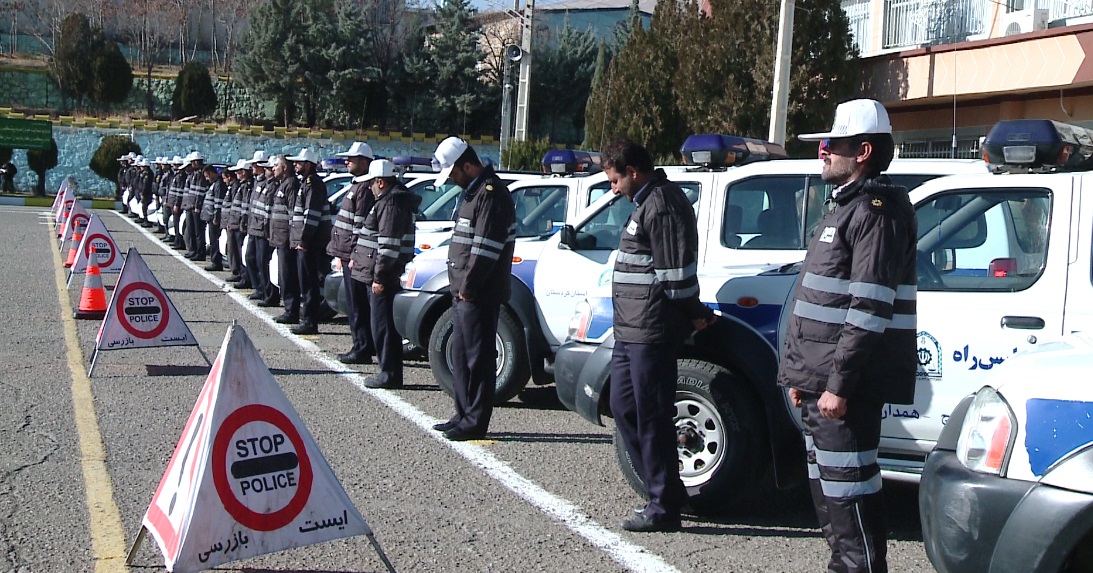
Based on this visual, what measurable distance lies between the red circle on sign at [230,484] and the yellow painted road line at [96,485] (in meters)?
0.76

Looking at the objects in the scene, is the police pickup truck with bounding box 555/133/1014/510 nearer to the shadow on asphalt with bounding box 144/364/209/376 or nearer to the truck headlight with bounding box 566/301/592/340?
the truck headlight with bounding box 566/301/592/340

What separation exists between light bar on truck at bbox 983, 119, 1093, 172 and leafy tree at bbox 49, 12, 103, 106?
52762mm

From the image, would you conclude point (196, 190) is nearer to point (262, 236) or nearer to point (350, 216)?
point (262, 236)

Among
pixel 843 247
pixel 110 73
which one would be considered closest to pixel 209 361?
pixel 843 247

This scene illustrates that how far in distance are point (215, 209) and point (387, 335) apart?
10414 mm

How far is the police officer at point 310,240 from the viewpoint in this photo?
1170cm

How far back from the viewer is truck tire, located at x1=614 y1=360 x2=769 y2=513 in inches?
221

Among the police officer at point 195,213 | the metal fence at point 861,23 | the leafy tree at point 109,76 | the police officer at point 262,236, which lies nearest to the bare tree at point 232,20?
the leafy tree at point 109,76

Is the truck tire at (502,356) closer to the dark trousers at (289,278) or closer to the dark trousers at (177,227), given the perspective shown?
the dark trousers at (289,278)

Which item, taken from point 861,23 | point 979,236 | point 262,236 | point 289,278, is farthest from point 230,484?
point 861,23

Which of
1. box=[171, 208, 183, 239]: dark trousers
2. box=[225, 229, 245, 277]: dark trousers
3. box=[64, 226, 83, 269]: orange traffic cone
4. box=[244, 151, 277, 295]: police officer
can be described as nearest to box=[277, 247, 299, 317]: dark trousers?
box=[244, 151, 277, 295]: police officer

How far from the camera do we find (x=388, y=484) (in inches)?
246

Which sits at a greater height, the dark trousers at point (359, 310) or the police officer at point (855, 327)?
the police officer at point (855, 327)

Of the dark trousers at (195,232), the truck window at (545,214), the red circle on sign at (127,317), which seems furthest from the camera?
the dark trousers at (195,232)
